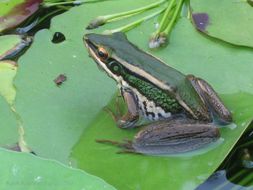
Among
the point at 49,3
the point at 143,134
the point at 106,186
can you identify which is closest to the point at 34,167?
the point at 106,186

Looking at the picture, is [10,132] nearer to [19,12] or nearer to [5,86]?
[5,86]

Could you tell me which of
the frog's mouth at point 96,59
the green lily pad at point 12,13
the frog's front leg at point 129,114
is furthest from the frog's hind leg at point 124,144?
the green lily pad at point 12,13

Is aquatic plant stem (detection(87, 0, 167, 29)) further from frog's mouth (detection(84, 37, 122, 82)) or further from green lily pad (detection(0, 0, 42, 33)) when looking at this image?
green lily pad (detection(0, 0, 42, 33))

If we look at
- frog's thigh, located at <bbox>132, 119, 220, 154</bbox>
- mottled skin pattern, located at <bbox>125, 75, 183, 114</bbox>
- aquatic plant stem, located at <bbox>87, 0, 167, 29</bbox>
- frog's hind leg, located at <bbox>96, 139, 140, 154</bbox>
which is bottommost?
frog's hind leg, located at <bbox>96, 139, 140, 154</bbox>

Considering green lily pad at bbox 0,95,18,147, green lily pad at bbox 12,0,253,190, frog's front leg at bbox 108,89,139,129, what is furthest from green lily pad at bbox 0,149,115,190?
frog's front leg at bbox 108,89,139,129

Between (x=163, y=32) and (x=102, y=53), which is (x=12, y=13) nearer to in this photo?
(x=102, y=53)

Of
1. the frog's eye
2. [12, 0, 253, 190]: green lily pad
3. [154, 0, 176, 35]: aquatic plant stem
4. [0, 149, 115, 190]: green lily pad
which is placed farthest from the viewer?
[154, 0, 176, 35]: aquatic plant stem
